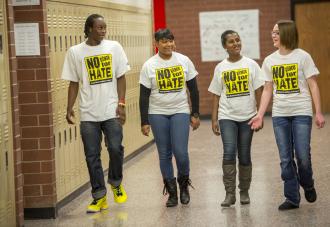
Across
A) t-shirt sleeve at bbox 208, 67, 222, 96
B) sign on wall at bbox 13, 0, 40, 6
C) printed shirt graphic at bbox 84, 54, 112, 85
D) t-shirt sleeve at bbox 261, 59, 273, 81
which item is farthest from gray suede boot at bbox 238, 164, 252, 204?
sign on wall at bbox 13, 0, 40, 6

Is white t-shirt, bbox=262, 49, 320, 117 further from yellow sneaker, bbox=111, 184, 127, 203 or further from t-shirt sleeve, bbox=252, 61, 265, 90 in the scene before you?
yellow sneaker, bbox=111, 184, 127, 203

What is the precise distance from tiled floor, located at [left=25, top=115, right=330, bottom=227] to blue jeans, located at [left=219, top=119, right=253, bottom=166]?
455mm

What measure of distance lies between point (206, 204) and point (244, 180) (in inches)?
16.2

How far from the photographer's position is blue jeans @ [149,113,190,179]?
24.0 ft

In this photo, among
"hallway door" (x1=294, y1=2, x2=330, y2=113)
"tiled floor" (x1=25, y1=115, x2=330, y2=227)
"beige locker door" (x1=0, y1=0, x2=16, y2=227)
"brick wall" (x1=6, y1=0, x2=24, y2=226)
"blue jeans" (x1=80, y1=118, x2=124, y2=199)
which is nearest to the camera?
"beige locker door" (x1=0, y1=0, x2=16, y2=227)

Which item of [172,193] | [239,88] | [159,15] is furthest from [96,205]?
[159,15]

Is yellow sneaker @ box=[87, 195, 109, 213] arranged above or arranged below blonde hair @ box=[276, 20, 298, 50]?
below

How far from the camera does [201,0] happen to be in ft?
53.9

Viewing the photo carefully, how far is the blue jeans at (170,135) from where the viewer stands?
733cm

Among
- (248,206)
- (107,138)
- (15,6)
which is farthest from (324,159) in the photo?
(15,6)

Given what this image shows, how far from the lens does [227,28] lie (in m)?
16.4

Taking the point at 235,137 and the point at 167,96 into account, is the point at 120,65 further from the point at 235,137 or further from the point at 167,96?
the point at 235,137

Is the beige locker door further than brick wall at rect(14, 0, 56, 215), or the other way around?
brick wall at rect(14, 0, 56, 215)

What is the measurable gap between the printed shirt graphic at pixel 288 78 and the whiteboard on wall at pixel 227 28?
9.41 metres
